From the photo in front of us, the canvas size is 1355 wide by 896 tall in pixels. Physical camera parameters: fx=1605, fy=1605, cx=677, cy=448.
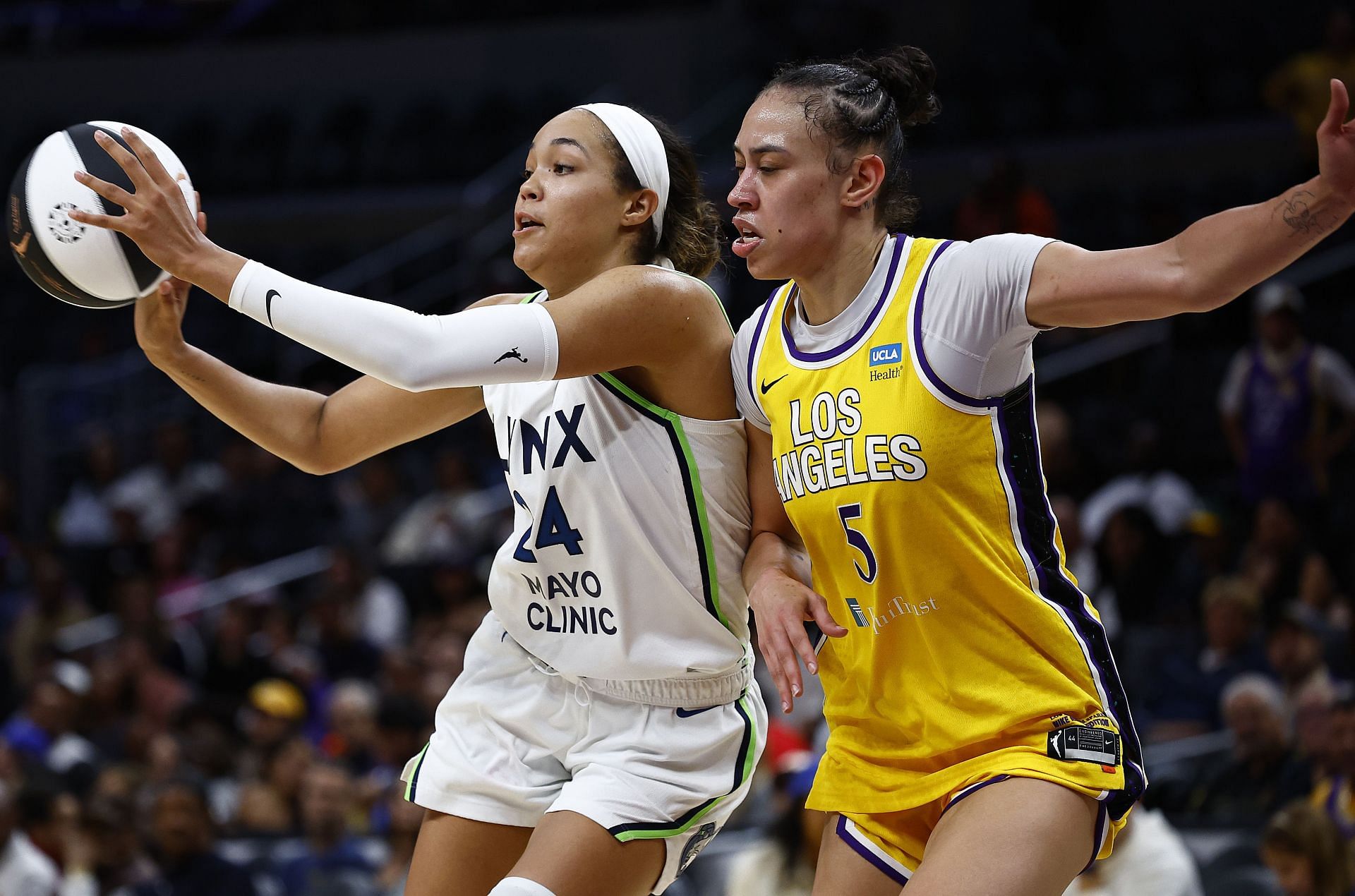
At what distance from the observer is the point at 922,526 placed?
9.89ft

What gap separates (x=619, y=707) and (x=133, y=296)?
1423 mm

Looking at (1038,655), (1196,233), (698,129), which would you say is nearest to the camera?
(1196,233)

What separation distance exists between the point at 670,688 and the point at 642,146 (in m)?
1.20

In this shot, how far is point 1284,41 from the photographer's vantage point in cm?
1350

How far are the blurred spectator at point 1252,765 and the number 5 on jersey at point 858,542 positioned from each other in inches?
152

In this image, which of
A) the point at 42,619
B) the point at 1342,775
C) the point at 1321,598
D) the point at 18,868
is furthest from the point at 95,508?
the point at 1342,775

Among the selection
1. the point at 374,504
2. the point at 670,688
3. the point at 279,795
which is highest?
the point at 670,688

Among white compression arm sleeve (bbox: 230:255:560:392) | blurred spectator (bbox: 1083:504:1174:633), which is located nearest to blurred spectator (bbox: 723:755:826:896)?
blurred spectator (bbox: 1083:504:1174:633)

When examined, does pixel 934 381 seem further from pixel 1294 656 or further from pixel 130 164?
pixel 1294 656

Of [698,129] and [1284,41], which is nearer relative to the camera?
[1284,41]

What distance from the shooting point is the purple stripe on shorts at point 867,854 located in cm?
313

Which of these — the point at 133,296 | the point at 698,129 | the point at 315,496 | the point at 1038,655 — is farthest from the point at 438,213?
the point at 1038,655

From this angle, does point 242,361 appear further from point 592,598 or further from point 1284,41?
point 592,598

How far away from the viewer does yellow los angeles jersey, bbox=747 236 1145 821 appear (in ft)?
9.80
